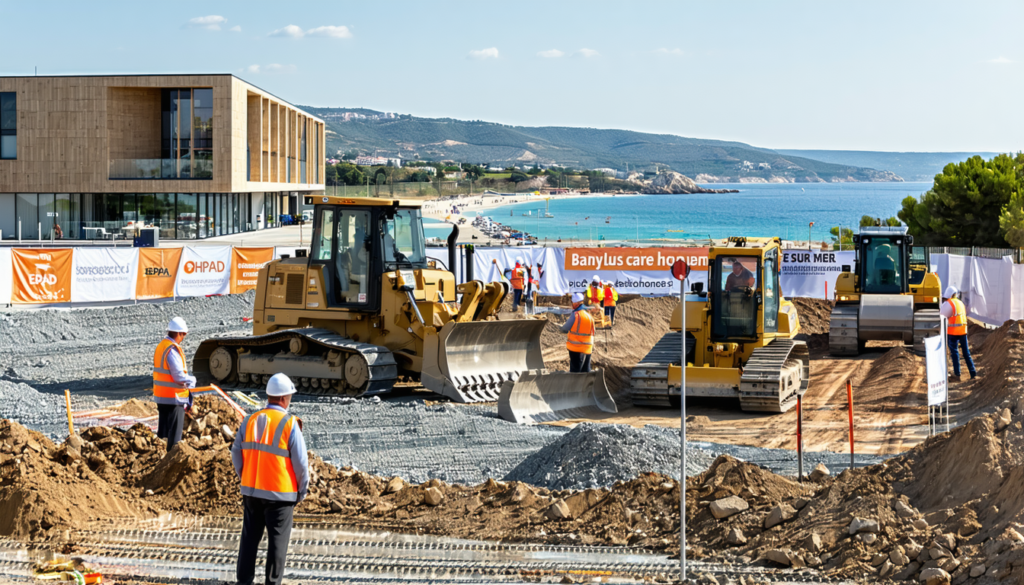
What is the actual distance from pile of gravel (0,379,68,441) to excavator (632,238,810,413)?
8.26 metres

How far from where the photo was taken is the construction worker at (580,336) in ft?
50.8

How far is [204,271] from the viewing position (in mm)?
27250

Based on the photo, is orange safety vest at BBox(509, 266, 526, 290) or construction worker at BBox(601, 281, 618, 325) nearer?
construction worker at BBox(601, 281, 618, 325)

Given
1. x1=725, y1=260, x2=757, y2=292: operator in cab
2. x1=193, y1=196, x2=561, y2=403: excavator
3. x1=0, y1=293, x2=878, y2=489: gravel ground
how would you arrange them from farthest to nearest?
x1=725, y1=260, x2=757, y2=292: operator in cab < x1=193, y1=196, x2=561, y2=403: excavator < x1=0, y1=293, x2=878, y2=489: gravel ground

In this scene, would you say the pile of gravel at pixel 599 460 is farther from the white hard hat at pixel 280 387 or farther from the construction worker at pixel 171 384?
the white hard hat at pixel 280 387

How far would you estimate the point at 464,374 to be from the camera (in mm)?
15336

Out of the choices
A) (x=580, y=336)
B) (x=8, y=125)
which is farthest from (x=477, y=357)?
(x=8, y=125)

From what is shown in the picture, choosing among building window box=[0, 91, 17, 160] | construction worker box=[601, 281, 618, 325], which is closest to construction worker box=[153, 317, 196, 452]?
construction worker box=[601, 281, 618, 325]

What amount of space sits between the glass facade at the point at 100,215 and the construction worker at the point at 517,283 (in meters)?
26.2

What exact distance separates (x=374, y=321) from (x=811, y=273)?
19.5 m

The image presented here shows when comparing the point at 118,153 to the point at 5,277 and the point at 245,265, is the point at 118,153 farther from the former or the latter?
the point at 5,277

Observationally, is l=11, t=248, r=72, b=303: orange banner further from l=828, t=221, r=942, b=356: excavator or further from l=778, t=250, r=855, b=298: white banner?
l=778, t=250, r=855, b=298: white banner

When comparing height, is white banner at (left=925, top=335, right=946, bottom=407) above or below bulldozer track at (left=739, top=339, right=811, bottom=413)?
above

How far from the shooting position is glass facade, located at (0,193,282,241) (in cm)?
4953
